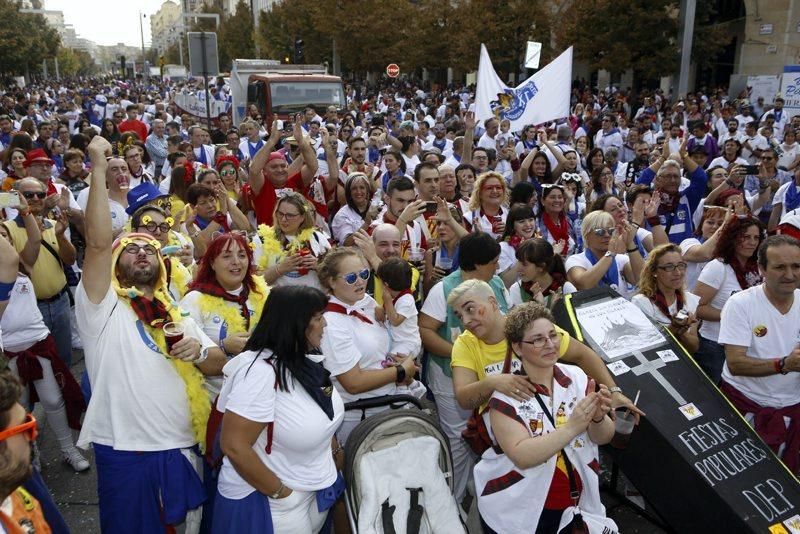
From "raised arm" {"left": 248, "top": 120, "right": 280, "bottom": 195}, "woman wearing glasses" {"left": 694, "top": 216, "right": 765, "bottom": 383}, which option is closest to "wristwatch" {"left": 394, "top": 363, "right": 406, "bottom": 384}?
"woman wearing glasses" {"left": 694, "top": 216, "right": 765, "bottom": 383}

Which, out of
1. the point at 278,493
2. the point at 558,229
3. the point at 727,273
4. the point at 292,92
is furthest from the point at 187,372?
the point at 292,92

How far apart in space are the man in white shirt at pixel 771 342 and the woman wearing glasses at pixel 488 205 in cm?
254

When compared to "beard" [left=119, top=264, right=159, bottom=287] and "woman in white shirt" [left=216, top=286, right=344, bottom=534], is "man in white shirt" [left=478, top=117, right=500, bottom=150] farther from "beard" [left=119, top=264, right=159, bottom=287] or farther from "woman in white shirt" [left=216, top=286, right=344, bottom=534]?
"woman in white shirt" [left=216, top=286, right=344, bottom=534]

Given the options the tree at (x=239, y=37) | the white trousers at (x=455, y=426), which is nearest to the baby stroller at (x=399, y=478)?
the white trousers at (x=455, y=426)

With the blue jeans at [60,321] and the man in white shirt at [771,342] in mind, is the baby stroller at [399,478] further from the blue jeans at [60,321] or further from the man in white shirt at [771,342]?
the blue jeans at [60,321]

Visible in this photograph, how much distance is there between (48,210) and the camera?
5301mm

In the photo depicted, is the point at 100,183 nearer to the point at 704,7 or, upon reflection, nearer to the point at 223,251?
the point at 223,251

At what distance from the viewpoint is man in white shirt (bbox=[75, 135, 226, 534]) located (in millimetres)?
2988

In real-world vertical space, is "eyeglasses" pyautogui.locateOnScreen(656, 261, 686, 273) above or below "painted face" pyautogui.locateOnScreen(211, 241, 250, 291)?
below

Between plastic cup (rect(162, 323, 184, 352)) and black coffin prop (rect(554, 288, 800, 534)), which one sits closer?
plastic cup (rect(162, 323, 184, 352))

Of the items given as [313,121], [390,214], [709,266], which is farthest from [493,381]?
[313,121]

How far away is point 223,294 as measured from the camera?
373 centimetres

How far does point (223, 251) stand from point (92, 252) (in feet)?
2.87

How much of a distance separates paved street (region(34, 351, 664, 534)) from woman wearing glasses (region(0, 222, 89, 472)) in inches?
3.6
